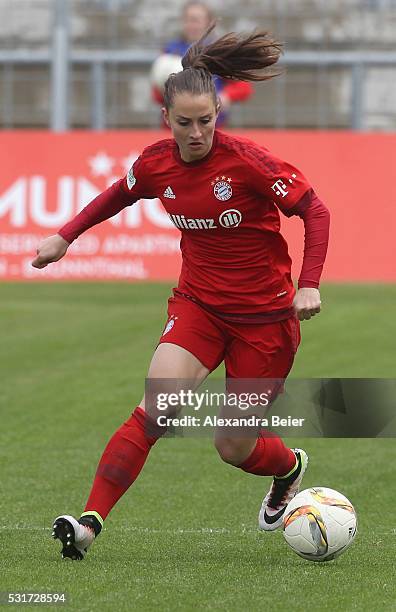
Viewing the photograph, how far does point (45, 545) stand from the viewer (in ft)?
19.7

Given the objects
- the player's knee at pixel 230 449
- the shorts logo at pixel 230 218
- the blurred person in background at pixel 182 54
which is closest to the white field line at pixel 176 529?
the player's knee at pixel 230 449

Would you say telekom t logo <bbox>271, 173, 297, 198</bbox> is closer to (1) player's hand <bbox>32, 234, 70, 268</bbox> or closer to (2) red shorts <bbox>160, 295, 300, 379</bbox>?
(2) red shorts <bbox>160, 295, 300, 379</bbox>

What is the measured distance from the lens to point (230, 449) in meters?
6.07

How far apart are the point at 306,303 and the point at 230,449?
0.88 meters

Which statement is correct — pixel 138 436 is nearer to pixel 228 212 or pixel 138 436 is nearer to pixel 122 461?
pixel 122 461

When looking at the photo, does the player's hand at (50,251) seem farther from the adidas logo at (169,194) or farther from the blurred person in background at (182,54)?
the blurred person in background at (182,54)

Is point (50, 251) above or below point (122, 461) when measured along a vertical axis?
above

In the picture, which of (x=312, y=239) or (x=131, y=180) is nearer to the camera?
(x=312, y=239)

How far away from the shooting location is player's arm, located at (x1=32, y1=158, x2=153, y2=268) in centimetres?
610

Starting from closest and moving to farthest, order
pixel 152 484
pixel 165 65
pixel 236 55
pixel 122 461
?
pixel 122 461 < pixel 236 55 < pixel 152 484 < pixel 165 65

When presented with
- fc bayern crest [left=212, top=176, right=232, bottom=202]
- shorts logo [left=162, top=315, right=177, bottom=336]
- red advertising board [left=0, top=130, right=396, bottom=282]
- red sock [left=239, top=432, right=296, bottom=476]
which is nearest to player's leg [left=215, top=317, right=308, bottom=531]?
red sock [left=239, top=432, right=296, bottom=476]

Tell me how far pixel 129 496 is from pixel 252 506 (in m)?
0.73

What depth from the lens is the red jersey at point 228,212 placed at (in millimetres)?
5777

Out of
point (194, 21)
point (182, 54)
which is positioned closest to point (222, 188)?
point (194, 21)
